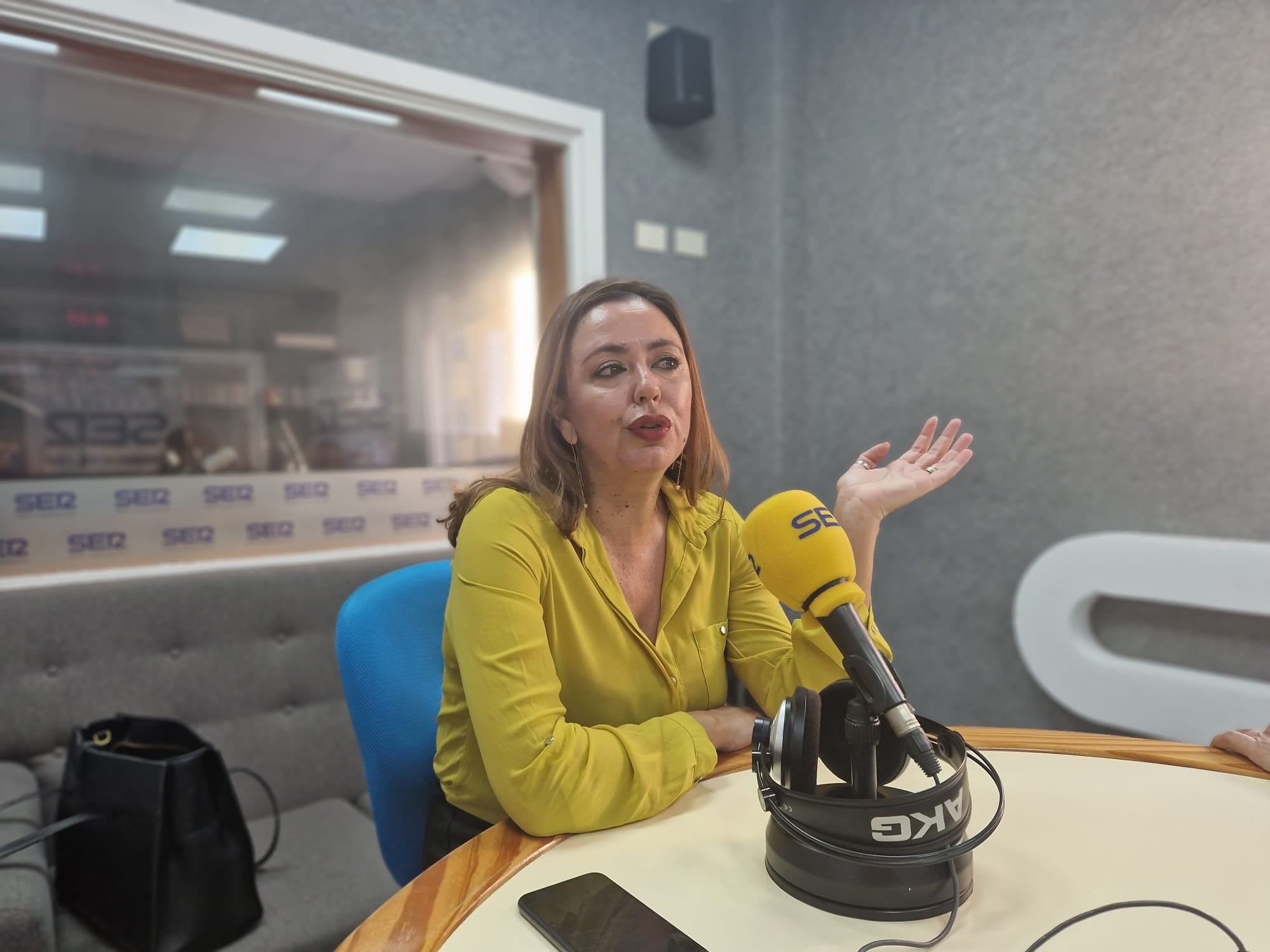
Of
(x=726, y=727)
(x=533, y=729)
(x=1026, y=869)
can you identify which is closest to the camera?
(x=1026, y=869)

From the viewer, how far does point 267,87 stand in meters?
2.10

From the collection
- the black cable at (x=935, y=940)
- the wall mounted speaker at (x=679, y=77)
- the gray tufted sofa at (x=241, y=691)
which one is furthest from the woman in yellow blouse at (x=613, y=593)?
the wall mounted speaker at (x=679, y=77)

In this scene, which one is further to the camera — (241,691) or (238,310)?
(238,310)

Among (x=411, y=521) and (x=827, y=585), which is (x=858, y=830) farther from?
(x=411, y=521)

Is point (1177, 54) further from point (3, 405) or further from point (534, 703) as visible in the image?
point (3, 405)

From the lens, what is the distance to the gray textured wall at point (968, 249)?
1.88m

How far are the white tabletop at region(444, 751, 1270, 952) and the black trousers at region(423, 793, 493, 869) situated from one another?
1.03 ft

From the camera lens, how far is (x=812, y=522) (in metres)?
0.79

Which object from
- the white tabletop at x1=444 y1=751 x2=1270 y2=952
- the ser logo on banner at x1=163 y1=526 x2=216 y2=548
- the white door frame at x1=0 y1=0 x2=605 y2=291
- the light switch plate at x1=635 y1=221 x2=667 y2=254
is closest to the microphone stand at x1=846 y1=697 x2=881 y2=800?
the white tabletop at x1=444 y1=751 x2=1270 y2=952

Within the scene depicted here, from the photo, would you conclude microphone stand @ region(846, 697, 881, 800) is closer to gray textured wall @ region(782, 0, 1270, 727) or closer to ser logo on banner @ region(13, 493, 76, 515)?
gray textured wall @ region(782, 0, 1270, 727)

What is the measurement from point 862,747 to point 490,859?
37 centimetres

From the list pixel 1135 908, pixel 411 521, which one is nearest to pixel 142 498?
pixel 411 521

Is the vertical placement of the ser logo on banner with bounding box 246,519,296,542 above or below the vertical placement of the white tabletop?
above

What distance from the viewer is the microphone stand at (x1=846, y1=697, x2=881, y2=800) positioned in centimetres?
71
